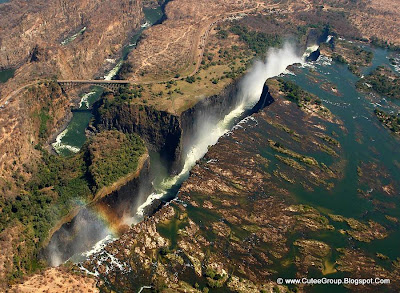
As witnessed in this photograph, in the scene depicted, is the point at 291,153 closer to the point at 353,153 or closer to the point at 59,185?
the point at 353,153

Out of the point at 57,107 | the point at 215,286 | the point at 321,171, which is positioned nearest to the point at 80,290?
the point at 215,286

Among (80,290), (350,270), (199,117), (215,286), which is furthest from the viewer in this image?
(199,117)

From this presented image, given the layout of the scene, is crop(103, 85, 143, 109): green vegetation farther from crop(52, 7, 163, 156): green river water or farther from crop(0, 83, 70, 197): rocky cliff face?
crop(0, 83, 70, 197): rocky cliff face

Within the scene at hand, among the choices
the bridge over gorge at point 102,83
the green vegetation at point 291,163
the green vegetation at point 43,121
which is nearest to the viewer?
the green vegetation at point 291,163

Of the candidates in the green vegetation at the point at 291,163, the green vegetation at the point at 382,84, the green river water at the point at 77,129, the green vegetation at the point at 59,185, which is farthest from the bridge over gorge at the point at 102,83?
the green vegetation at the point at 382,84

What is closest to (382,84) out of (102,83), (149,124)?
(149,124)

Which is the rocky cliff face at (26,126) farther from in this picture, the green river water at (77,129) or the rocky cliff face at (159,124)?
the rocky cliff face at (159,124)

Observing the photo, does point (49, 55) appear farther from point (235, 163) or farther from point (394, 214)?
point (394, 214)
